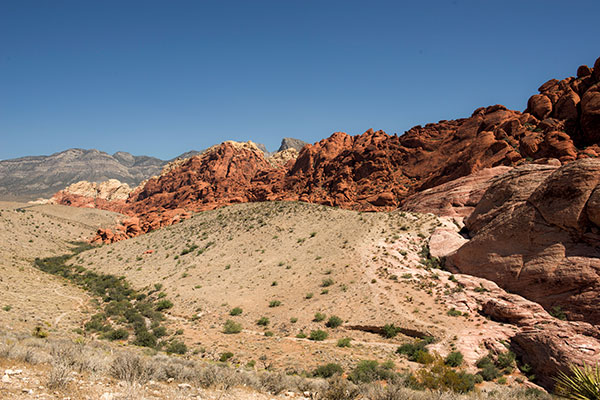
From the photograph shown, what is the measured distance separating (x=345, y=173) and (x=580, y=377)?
2322 inches

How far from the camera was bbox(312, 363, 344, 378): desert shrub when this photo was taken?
13098 mm

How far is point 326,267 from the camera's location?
27.0 m

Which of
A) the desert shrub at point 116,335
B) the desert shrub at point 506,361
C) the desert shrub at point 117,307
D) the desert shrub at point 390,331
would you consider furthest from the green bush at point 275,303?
the desert shrub at point 506,361

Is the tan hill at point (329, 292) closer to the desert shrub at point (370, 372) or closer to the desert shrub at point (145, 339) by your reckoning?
the desert shrub at point (370, 372)

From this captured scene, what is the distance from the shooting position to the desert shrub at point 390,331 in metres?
17.5

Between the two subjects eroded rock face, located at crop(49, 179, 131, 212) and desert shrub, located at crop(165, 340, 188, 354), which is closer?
desert shrub, located at crop(165, 340, 188, 354)

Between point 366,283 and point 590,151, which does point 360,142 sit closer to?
point 590,151

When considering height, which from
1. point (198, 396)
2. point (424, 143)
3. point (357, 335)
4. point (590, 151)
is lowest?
point (357, 335)

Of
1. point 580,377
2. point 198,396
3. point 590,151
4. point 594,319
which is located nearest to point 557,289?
point 594,319

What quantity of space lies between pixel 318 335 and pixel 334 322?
63.9 inches

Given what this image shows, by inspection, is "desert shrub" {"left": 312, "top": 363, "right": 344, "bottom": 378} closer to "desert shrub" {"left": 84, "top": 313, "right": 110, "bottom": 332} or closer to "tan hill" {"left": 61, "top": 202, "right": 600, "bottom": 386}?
"tan hill" {"left": 61, "top": 202, "right": 600, "bottom": 386}

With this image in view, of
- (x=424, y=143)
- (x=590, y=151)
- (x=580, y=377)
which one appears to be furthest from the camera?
Result: (x=424, y=143)

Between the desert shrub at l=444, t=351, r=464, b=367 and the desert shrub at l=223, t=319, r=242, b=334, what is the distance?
11301 millimetres

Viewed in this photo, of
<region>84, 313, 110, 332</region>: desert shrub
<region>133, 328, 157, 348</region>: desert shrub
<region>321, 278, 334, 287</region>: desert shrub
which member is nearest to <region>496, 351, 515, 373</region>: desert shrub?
<region>321, 278, 334, 287</region>: desert shrub
